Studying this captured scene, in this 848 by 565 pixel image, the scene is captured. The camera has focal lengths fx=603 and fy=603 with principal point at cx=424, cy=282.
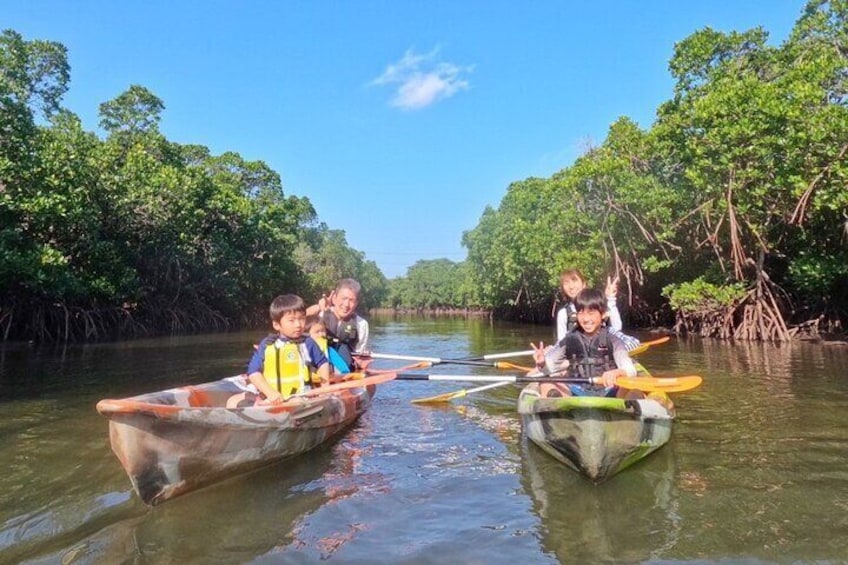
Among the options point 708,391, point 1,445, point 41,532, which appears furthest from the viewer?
point 708,391

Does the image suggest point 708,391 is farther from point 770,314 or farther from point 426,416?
point 770,314

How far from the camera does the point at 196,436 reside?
11.6ft

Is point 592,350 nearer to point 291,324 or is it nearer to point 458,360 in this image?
point 291,324

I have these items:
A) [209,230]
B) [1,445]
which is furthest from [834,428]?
[209,230]

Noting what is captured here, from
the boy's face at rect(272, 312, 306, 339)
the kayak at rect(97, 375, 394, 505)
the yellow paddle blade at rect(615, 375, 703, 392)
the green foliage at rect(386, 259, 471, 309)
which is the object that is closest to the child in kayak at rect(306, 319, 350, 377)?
the boy's face at rect(272, 312, 306, 339)

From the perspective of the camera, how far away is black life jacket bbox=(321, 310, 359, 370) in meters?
6.52

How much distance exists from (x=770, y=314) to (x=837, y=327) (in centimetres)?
157

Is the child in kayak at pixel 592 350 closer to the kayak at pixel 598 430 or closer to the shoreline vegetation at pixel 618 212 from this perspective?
the kayak at pixel 598 430

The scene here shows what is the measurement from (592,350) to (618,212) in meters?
14.9

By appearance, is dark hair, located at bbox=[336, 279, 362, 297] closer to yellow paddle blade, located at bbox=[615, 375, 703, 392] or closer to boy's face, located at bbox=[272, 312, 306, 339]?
boy's face, located at bbox=[272, 312, 306, 339]

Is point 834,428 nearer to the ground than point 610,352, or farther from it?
nearer to the ground

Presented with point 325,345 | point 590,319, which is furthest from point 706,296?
point 325,345

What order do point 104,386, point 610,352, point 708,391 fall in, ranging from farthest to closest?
point 104,386
point 708,391
point 610,352

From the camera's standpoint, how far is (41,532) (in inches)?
127
